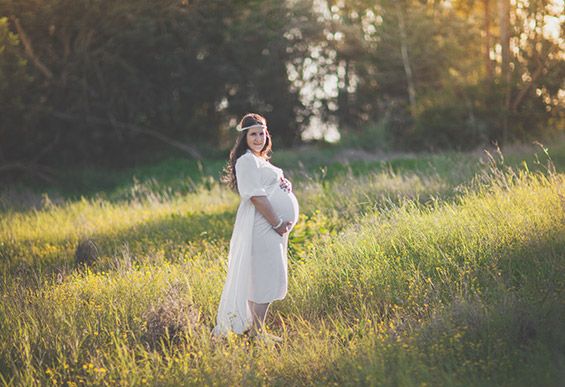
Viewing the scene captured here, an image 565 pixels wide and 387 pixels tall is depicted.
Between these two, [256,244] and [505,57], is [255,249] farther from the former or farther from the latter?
[505,57]

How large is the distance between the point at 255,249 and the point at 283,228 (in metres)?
0.29

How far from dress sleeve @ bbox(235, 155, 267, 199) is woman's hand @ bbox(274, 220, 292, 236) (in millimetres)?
304

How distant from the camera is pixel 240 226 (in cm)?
564

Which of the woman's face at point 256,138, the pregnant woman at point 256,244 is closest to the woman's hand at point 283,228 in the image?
the pregnant woman at point 256,244

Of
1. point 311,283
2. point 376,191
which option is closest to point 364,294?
point 311,283

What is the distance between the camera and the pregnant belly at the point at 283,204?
18.4ft

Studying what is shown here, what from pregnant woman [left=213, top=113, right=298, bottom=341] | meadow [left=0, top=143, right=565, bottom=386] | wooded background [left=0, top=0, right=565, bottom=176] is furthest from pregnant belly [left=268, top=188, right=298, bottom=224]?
wooded background [left=0, top=0, right=565, bottom=176]

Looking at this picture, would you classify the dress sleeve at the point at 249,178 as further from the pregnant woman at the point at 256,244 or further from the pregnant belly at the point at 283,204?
the pregnant belly at the point at 283,204

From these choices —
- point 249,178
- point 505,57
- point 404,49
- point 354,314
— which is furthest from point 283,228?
point 404,49

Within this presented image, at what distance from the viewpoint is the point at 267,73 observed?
28188 millimetres

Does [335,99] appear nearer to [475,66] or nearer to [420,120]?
[475,66]

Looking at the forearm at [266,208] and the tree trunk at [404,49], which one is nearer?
the forearm at [266,208]

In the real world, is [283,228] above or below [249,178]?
below

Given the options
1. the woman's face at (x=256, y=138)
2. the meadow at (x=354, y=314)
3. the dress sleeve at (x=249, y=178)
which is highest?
the woman's face at (x=256, y=138)
